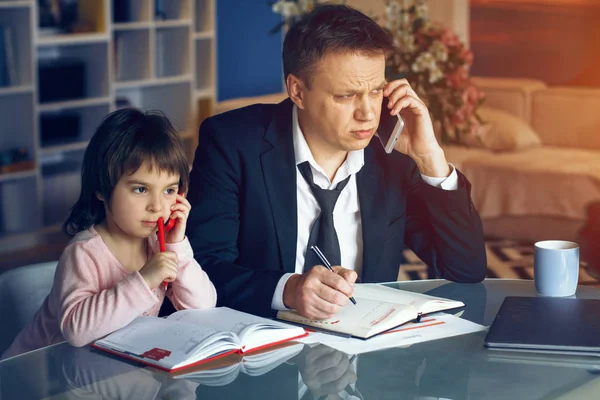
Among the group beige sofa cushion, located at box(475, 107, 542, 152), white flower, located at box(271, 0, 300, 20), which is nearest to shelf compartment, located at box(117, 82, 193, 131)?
beige sofa cushion, located at box(475, 107, 542, 152)

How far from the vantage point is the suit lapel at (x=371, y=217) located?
2.08 metres

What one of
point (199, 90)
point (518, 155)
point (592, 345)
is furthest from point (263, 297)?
point (199, 90)

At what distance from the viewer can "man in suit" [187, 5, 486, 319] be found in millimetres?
1952

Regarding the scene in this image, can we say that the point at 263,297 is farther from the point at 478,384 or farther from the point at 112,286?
the point at 478,384

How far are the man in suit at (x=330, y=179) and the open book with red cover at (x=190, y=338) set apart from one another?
0.28 meters

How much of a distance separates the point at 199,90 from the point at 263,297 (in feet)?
14.3

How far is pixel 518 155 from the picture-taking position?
5.37 m

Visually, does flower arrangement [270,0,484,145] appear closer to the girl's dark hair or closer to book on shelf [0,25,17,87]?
the girl's dark hair

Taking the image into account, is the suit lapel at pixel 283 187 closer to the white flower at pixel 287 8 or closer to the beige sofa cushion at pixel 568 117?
the white flower at pixel 287 8

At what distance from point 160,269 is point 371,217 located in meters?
0.64

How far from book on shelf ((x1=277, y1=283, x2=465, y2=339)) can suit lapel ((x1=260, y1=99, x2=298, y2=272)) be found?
0.95ft

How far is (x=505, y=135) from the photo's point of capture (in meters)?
5.40

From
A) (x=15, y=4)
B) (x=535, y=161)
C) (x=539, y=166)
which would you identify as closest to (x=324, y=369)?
(x=15, y=4)

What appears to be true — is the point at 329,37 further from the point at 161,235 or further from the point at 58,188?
the point at 58,188
